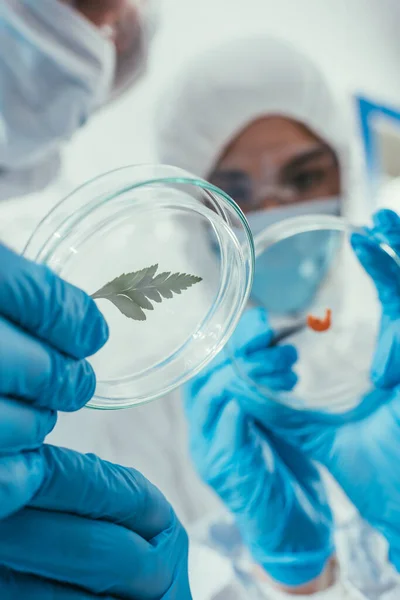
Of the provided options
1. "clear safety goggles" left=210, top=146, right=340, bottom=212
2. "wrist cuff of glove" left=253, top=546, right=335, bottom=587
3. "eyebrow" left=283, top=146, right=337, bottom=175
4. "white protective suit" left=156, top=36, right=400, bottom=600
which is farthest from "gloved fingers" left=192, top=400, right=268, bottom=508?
"eyebrow" left=283, top=146, right=337, bottom=175

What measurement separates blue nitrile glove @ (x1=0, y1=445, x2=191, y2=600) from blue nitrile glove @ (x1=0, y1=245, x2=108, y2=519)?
0.03 m

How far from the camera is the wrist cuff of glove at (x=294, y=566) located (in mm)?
938

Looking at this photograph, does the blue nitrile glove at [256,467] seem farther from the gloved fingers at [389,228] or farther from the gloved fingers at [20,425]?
the gloved fingers at [20,425]

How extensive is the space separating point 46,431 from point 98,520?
0.39 ft

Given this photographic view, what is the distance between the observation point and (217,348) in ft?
2.19

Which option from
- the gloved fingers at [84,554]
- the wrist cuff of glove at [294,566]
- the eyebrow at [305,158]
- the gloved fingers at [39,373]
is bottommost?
the wrist cuff of glove at [294,566]

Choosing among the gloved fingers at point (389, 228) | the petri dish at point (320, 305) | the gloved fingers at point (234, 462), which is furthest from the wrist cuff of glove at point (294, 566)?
the gloved fingers at point (389, 228)

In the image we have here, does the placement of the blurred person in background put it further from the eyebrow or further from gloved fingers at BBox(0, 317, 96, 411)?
gloved fingers at BBox(0, 317, 96, 411)

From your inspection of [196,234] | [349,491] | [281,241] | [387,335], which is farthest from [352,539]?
[196,234]

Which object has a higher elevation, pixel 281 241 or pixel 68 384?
pixel 281 241

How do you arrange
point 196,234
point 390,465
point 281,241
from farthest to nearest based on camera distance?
point 281,241
point 390,465
point 196,234

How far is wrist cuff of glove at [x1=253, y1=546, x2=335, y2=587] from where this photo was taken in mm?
938

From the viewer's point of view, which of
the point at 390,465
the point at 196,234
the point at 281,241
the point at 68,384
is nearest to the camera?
the point at 68,384

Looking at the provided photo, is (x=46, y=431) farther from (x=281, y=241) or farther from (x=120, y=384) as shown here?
(x=281, y=241)
